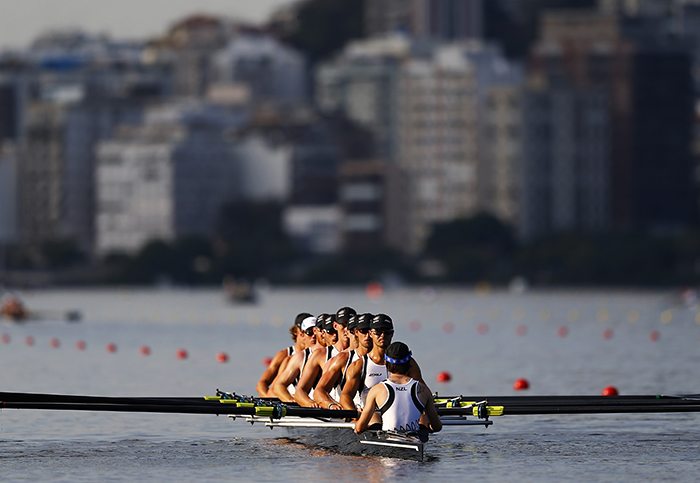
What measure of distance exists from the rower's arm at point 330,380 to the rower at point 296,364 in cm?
185

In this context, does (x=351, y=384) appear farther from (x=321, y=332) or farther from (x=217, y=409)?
(x=321, y=332)

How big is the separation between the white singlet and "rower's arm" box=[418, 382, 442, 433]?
3.1 inches

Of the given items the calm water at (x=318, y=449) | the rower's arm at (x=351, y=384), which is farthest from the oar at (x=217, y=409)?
the calm water at (x=318, y=449)

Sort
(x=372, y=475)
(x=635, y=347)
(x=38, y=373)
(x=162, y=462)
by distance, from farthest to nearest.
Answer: (x=635, y=347)
(x=38, y=373)
(x=162, y=462)
(x=372, y=475)

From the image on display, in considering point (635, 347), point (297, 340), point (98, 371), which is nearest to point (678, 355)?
point (635, 347)

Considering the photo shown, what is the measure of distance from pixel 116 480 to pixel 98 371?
29.8 metres

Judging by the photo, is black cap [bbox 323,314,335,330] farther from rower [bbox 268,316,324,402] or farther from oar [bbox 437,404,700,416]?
oar [bbox 437,404,700,416]

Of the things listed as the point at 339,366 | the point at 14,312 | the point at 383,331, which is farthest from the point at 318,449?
the point at 14,312

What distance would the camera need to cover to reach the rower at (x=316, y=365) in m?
42.8

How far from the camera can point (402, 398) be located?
1521 inches

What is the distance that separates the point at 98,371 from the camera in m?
68.4

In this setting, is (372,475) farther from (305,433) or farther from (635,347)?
(635,347)

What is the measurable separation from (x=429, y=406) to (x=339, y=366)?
3.26 meters

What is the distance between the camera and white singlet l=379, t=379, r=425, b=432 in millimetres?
38625
